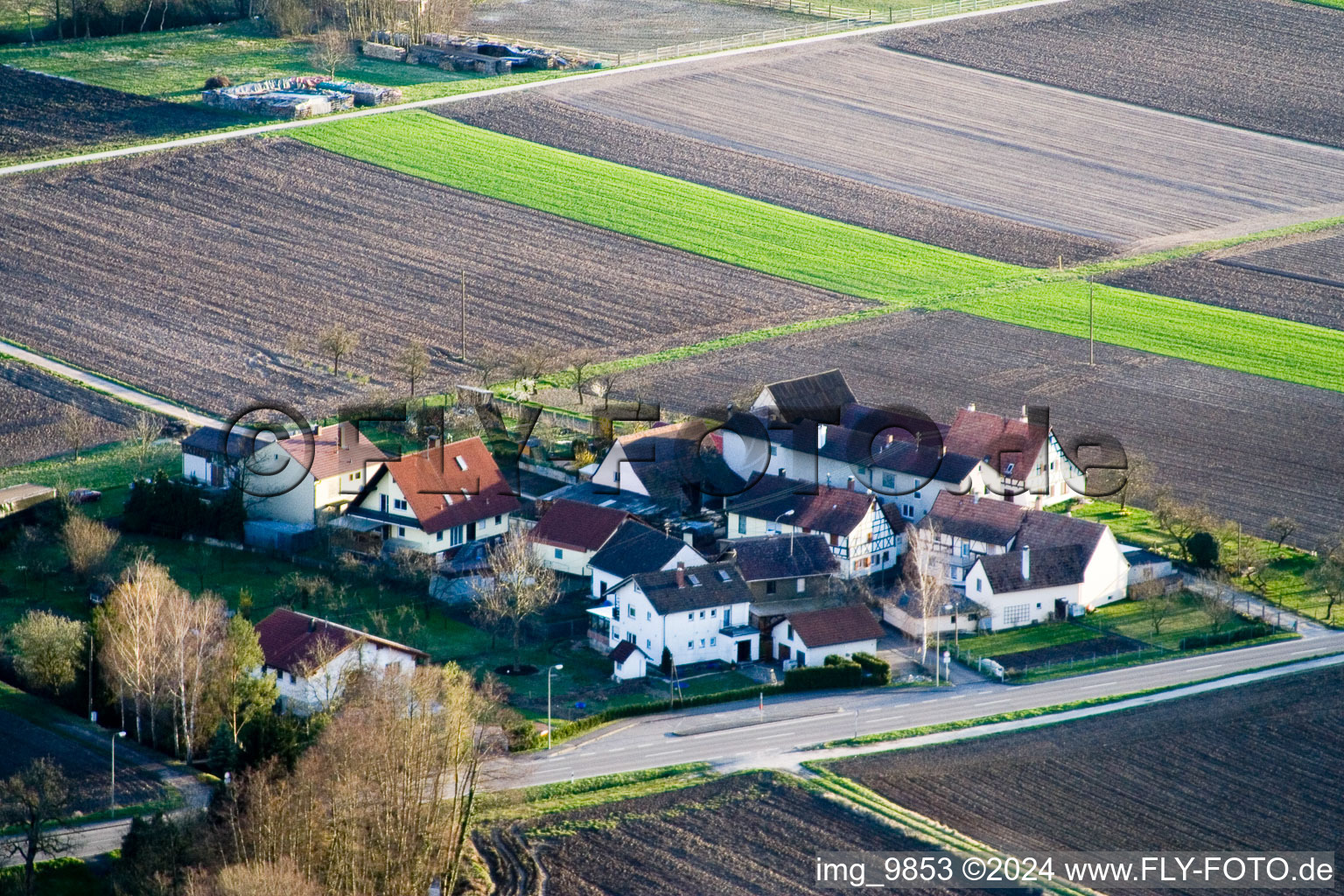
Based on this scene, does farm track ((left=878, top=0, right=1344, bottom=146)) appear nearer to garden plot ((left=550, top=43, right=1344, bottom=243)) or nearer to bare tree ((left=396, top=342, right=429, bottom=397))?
garden plot ((left=550, top=43, right=1344, bottom=243))

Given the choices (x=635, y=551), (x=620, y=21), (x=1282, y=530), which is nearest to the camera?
(x=635, y=551)

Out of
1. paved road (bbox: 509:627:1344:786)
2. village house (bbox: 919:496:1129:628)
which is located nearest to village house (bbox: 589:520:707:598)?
paved road (bbox: 509:627:1344:786)

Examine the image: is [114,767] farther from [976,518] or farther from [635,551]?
[976,518]

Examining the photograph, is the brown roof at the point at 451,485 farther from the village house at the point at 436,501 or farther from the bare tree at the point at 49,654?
the bare tree at the point at 49,654

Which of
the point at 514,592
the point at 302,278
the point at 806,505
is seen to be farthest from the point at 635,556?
the point at 302,278

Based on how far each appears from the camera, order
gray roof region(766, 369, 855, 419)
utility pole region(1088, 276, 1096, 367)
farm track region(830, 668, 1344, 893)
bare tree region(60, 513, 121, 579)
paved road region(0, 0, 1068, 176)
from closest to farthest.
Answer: farm track region(830, 668, 1344, 893), bare tree region(60, 513, 121, 579), gray roof region(766, 369, 855, 419), utility pole region(1088, 276, 1096, 367), paved road region(0, 0, 1068, 176)

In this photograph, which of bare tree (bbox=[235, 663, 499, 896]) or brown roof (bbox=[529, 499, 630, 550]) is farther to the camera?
brown roof (bbox=[529, 499, 630, 550])
